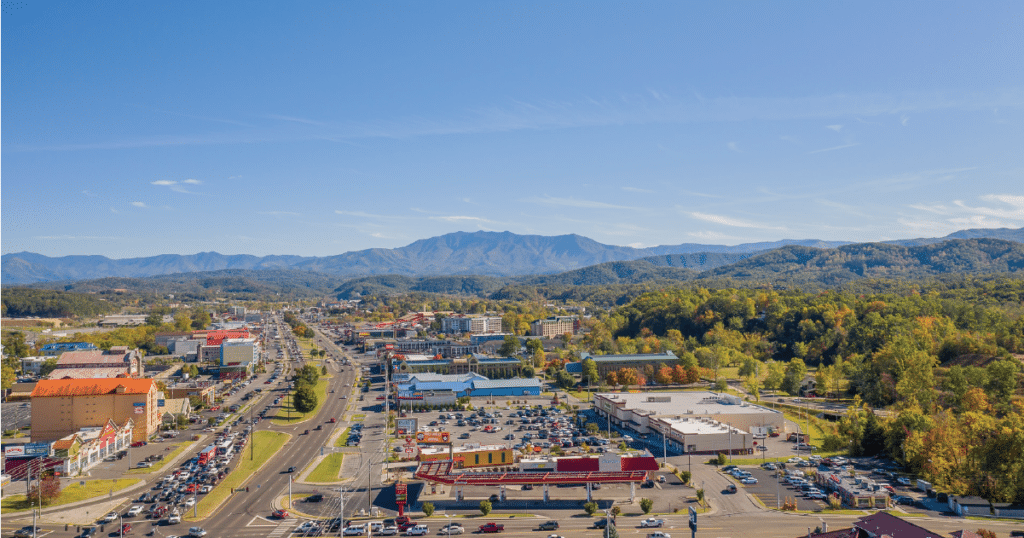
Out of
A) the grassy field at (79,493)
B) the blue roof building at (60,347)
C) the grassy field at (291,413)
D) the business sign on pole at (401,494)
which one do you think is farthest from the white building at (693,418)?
the blue roof building at (60,347)

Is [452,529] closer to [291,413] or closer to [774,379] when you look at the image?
[291,413]

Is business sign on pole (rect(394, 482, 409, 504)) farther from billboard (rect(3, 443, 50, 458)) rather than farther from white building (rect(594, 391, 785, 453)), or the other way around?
billboard (rect(3, 443, 50, 458))

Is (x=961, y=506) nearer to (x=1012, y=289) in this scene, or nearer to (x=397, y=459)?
(x=397, y=459)

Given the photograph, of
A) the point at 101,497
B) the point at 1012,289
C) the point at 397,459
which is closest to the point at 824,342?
the point at 1012,289

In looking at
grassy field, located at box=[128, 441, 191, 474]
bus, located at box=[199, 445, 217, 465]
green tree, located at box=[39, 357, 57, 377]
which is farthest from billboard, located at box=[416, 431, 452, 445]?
green tree, located at box=[39, 357, 57, 377]

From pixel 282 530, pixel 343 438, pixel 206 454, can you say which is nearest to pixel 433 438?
pixel 343 438

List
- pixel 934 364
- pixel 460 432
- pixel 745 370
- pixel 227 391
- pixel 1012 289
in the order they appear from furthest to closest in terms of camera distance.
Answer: pixel 1012 289 < pixel 745 370 < pixel 227 391 < pixel 934 364 < pixel 460 432
